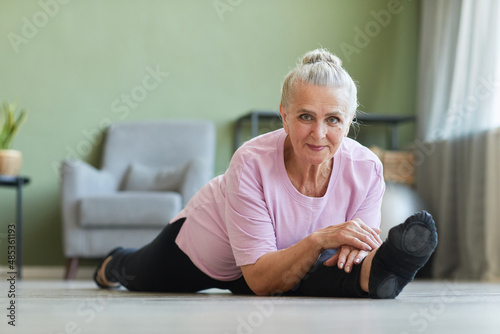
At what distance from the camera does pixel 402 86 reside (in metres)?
4.46

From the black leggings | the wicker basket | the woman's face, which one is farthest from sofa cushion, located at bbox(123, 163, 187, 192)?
the woman's face

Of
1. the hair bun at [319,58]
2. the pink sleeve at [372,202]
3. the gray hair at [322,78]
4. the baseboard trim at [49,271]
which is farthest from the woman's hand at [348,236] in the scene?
the baseboard trim at [49,271]

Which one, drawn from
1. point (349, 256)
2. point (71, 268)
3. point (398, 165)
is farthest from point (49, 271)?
point (349, 256)

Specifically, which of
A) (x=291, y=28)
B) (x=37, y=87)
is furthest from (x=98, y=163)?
(x=291, y=28)

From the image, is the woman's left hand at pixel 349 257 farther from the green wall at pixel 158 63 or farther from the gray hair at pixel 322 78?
the green wall at pixel 158 63

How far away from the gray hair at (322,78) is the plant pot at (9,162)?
2595mm

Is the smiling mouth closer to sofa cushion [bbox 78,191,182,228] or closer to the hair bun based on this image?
the hair bun

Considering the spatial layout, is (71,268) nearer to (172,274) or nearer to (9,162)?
(9,162)

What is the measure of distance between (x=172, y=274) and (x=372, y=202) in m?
0.61

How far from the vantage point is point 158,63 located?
426 centimetres

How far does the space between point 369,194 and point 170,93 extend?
2839 mm

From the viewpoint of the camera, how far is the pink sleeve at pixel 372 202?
160 cm

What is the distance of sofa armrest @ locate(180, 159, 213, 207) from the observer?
355 cm

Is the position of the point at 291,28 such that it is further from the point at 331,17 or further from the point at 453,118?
the point at 453,118
